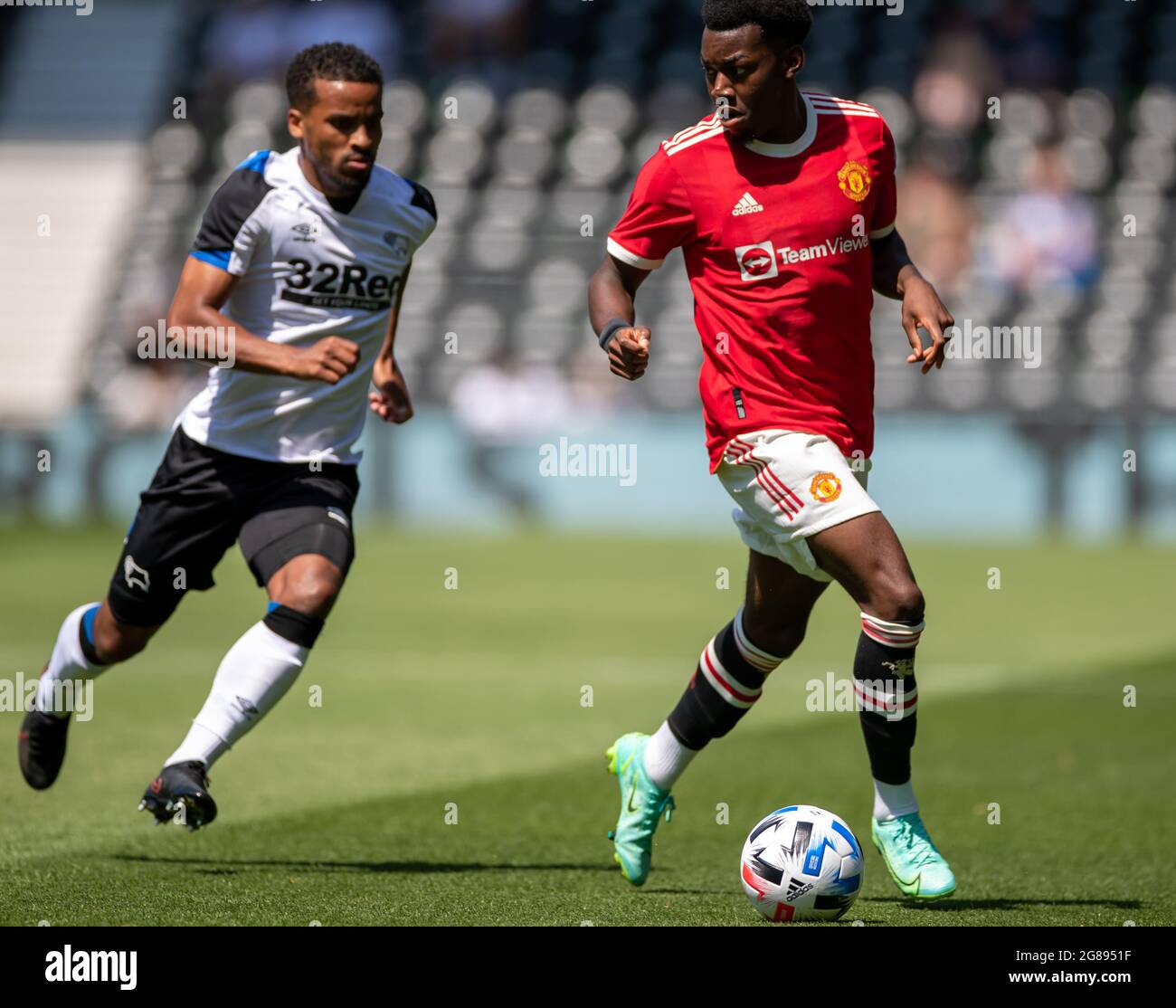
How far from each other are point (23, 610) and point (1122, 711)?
7872mm

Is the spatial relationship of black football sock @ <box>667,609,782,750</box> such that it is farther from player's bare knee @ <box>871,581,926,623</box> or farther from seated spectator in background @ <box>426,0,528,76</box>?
seated spectator in background @ <box>426,0,528,76</box>

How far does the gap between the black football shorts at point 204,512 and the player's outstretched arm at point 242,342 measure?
0.48 m

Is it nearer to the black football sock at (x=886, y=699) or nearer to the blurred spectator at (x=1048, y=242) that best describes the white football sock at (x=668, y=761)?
the black football sock at (x=886, y=699)

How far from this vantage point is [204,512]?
634 cm

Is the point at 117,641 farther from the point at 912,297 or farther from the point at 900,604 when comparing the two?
the point at 912,297

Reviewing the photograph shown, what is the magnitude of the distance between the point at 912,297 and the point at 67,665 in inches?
120

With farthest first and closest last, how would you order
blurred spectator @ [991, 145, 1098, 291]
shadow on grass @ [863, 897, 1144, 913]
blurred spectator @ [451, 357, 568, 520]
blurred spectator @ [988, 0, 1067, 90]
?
blurred spectator @ [988, 0, 1067, 90] < blurred spectator @ [991, 145, 1098, 291] < blurred spectator @ [451, 357, 568, 520] < shadow on grass @ [863, 897, 1144, 913]

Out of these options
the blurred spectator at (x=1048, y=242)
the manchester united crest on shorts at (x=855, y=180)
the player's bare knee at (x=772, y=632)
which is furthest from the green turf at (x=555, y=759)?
the blurred spectator at (x=1048, y=242)

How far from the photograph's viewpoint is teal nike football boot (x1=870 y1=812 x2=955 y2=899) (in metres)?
5.48

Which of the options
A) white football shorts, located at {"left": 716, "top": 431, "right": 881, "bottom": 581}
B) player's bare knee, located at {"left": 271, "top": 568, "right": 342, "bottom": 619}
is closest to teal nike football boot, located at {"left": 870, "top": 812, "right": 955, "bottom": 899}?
white football shorts, located at {"left": 716, "top": 431, "right": 881, "bottom": 581}

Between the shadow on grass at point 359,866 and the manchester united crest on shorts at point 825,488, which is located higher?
the manchester united crest on shorts at point 825,488

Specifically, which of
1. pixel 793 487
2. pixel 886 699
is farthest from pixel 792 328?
pixel 886 699

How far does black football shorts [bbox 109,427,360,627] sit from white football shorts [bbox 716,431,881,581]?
1.29 m

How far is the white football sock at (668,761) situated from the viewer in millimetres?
6094
